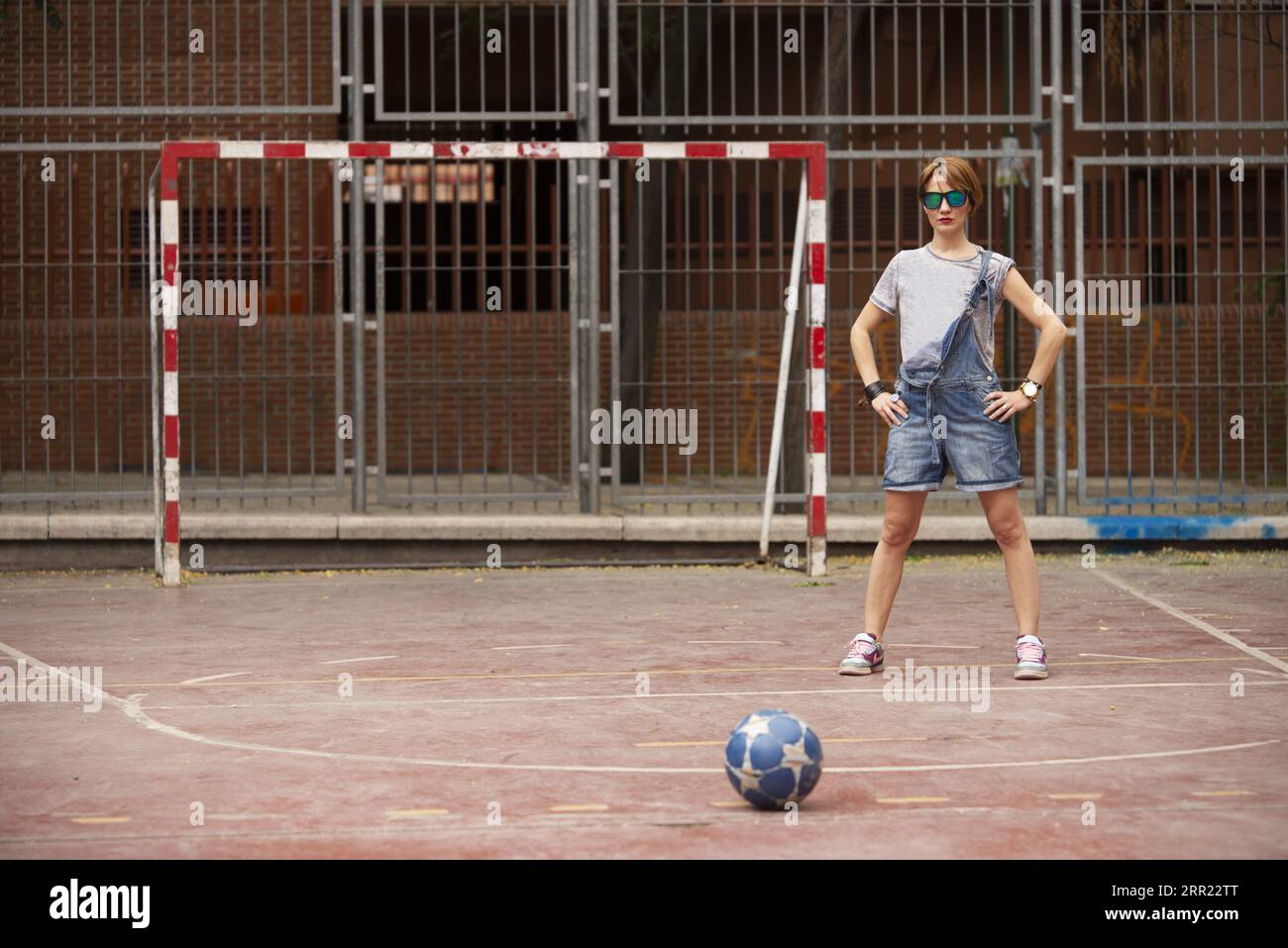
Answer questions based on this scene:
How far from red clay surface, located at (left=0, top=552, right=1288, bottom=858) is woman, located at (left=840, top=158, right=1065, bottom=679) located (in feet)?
2.14

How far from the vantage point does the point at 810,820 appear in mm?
5359

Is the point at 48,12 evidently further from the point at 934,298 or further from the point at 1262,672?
the point at 1262,672

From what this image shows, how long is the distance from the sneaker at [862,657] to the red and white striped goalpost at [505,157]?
3436 millimetres

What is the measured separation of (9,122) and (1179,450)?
408 inches

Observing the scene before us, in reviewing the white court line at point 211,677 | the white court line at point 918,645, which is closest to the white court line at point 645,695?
the white court line at point 211,677

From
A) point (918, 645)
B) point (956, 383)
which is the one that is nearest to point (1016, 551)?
point (956, 383)

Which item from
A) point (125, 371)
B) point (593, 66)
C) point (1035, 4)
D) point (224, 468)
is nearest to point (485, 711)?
point (593, 66)

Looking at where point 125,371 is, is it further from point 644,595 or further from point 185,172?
point 644,595

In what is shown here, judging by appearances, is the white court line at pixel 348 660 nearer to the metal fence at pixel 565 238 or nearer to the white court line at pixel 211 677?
the white court line at pixel 211 677

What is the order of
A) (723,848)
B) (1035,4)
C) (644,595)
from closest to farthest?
1. (723,848)
2. (644,595)
3. (1035,4)

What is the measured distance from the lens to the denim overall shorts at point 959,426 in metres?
7.77

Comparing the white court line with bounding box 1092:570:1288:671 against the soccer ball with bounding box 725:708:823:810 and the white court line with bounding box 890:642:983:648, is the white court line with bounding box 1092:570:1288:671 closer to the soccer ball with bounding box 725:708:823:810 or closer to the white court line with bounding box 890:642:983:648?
the white court line with bounding box 890:642:983:648

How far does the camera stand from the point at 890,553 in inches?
314

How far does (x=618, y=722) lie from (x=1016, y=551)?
6.48 ft
